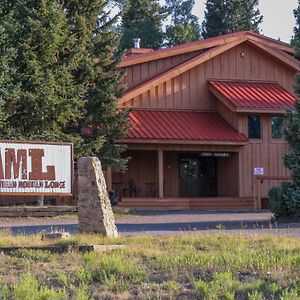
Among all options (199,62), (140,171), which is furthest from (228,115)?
(140,171)

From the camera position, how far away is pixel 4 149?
17688mm

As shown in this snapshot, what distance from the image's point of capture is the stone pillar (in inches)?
587

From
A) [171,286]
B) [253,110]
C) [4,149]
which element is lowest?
[171,286]

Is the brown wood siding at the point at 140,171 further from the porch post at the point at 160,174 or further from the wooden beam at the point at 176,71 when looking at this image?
the wooden beam at the point at 176,71

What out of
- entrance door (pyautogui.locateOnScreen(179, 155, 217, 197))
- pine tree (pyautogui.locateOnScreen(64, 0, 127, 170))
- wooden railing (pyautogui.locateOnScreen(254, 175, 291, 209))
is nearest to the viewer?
pine tree (pyautogui.locateOnScreen(64, 0, 127, 170))

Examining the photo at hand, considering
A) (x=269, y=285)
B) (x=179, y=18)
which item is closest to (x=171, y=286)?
(x=269, y=285)

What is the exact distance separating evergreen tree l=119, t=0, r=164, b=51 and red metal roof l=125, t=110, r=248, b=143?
26.2m

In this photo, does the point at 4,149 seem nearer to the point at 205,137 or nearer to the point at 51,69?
the point at 51,69

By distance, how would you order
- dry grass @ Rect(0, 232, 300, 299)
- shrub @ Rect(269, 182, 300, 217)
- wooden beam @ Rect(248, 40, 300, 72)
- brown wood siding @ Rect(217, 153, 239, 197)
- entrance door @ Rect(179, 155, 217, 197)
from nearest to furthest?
dry grass @ Rect(0, 232, 300, 299)
shrub @ Rect(269, 182, 300, 217)
brown wood siding @ Rect(217, 153, 239, 197)
entrance door @ Rect(179, 155, 217, 197)
wooden beam @ Rect(248, 40, 300, 72)

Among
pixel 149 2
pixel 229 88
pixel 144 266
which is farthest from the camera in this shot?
pixel 149 2

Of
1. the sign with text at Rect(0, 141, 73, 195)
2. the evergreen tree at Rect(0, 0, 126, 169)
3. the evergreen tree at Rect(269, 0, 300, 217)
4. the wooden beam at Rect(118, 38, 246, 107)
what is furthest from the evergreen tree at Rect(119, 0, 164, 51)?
the sign with text at Rect(0, 141, 73, 195)

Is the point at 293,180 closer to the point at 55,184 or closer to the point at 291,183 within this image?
the point at 291,183

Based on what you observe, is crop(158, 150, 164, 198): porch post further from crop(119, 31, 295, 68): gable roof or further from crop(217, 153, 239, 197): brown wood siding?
crop(119, 31, 295, 68): gable roof

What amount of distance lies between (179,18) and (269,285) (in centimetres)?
7426
